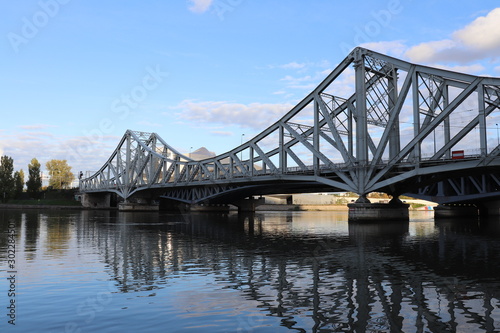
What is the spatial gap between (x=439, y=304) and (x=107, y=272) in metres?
14.4

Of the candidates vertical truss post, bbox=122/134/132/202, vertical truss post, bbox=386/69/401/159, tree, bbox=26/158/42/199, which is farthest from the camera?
tree, bbox=26/158/42/199

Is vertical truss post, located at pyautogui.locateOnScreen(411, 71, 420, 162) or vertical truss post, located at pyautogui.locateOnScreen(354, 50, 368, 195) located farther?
vertical truss post, located at pyautogui.locateOnScreen(354, 50, 368, 195)

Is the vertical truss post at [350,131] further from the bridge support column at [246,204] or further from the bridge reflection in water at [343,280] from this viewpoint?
the bridge support column at [246,204]

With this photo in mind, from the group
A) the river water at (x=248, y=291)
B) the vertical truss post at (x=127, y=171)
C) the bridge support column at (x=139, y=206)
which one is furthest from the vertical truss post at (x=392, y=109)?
the vertical truss post at (x=127, y=171)

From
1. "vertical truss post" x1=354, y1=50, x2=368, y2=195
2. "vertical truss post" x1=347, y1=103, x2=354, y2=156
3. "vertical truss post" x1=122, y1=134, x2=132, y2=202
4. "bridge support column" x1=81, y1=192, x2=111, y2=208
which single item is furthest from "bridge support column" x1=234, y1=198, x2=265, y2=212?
"bridge support column" x1=81, y1=192, x2=111, y2=208

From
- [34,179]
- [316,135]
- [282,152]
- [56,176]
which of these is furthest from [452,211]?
[56,176]

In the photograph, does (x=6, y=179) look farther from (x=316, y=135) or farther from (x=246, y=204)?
(x=316, y=135)

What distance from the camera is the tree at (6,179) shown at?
14625cm

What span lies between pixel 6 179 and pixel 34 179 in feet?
70.3

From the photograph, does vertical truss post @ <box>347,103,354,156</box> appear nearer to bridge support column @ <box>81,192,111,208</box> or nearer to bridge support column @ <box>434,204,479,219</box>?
bridge support column @ <box>434,204,479,219</box>

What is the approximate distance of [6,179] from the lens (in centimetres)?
14750

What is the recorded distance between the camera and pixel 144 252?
28109 mm

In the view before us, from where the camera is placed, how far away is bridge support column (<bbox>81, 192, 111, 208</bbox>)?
561 feet

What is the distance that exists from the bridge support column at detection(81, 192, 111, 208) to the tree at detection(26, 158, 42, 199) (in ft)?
57.9
